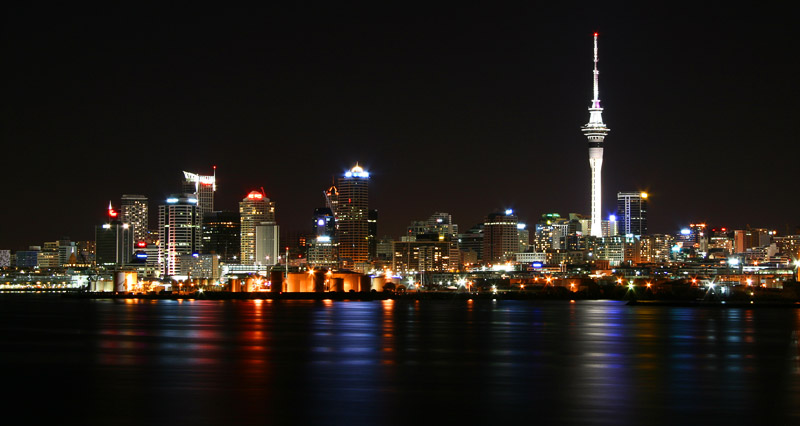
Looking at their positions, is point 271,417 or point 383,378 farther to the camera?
point 383,378

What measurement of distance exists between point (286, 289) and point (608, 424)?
157932 mm

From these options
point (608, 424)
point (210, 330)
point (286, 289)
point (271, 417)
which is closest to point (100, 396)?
point (271, 417)

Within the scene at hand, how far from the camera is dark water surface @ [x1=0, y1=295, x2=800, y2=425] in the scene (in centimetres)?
2992

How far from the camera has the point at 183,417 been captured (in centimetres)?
2933

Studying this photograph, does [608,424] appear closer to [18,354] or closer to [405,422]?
[405,422]

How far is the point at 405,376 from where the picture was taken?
39.4m

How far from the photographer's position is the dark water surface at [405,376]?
98.2ft

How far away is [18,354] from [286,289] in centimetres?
13291

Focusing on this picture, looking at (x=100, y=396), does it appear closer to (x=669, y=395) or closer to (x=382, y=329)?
(x=669, y=395)

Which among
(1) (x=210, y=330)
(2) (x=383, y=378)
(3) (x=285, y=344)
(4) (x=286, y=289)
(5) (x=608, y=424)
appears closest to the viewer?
(5) (x=608, y=424)

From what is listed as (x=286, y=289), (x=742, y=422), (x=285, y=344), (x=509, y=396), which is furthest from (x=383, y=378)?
(x=286, y=289)

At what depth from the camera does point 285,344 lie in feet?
186

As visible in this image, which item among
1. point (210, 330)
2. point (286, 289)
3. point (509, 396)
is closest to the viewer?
point (509, 396)

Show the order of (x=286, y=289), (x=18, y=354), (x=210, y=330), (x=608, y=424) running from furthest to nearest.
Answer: (x=286, y=289)
(x=210, y=330)
(x=18, y=354)
(x=608, y=424)
